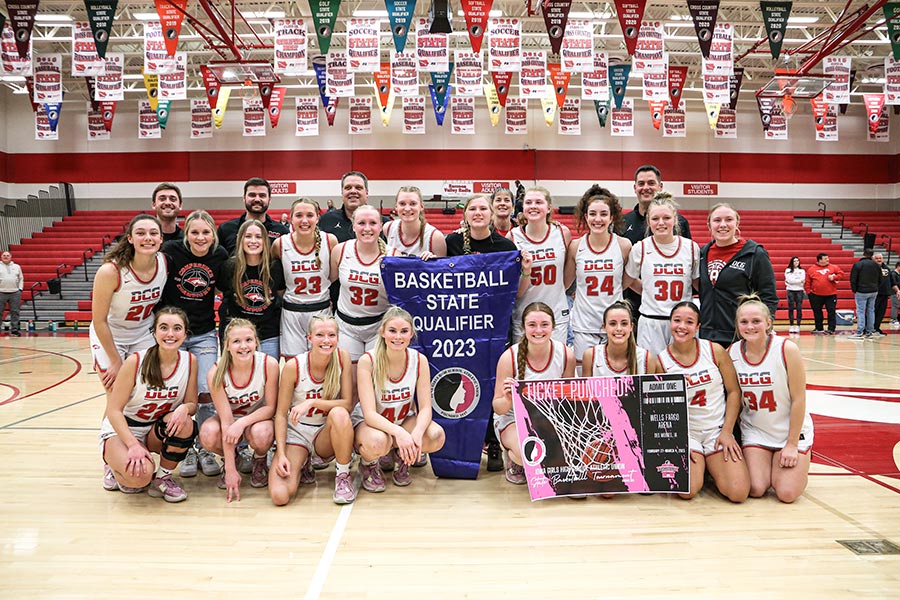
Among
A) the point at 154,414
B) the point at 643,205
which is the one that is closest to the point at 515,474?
the point at 154,414

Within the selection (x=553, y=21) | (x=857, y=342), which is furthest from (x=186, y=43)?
(x=857, y=342)

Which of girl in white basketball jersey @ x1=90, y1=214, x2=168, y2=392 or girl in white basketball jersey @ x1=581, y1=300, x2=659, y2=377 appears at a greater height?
girl in white basketball jersey @ x1=90, y1=214, x2=168, y2=392

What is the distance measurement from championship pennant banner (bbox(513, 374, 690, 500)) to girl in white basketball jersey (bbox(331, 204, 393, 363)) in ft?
3.63

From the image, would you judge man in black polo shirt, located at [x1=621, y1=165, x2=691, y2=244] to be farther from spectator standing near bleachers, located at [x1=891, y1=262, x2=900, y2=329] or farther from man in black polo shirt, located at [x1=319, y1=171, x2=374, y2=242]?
spectator standing near bleachers, located at [x1=891, y1=262, x2=900, y2=329]

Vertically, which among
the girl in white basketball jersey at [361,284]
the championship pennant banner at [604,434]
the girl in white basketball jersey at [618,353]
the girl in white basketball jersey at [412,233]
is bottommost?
the championship pennant banner at [604,434]

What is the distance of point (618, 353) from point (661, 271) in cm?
74

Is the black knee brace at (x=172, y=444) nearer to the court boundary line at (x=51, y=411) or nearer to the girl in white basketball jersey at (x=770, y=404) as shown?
the court boundary line at (x=51, y=411)

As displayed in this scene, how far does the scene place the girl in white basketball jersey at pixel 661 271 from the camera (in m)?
3.86

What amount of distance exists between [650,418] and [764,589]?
1.13 meters

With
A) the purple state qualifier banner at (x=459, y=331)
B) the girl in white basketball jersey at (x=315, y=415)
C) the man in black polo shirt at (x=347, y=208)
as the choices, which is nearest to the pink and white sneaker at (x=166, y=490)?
the girl in white basketball jersey at (x=315, y=415)

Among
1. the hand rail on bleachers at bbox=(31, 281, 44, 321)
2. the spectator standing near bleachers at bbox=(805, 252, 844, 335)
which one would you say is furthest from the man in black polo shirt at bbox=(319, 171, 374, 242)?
the hand rail on bleachers at bbox=(31, 281, 44, 321)

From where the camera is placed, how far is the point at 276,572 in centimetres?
247

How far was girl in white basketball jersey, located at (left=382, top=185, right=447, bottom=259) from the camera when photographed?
3.90 meters

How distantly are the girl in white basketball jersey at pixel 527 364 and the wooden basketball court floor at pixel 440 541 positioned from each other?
311mm
